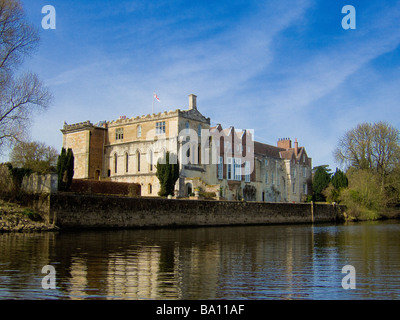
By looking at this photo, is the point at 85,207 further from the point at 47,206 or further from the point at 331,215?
the point at 331,215

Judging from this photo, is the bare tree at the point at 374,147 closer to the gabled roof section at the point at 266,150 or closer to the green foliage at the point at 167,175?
the gabled roof section at the point at 266,150

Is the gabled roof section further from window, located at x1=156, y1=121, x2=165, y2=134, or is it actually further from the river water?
the river water

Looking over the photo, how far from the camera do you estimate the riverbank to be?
70.0 feet

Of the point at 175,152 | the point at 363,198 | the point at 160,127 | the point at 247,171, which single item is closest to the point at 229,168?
the point at 247,171

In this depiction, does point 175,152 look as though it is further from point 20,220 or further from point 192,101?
point 20,220

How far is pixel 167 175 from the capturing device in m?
36.4

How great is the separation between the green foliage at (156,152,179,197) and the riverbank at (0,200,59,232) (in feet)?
47.5

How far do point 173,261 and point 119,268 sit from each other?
2116 mm

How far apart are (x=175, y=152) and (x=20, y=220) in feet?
70.8

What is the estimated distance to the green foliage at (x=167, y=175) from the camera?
36.4 meters

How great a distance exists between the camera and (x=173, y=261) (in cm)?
1172

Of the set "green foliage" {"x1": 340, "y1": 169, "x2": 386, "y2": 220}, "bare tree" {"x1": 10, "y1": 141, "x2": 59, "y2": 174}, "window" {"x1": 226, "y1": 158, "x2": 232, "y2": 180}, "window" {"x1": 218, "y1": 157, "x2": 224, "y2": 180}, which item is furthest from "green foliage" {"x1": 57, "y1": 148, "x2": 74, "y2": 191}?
"green foliage" {"x1": 340, "y1": 169, "x2": 386, "y2": 220}

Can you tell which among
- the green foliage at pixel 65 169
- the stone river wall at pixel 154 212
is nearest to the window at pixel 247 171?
the stone river wall at pixel 154 212
